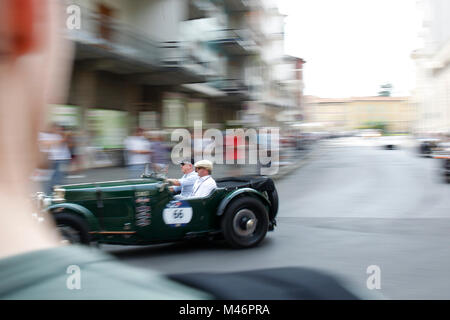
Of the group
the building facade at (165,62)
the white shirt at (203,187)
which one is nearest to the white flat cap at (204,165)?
the white shirt at (203,187)

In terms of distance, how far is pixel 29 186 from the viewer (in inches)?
37.2

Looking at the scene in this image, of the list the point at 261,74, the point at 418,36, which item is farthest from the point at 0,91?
the point at 418,36

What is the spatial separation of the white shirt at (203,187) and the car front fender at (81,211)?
138 cm

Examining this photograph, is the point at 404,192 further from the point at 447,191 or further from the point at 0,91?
the point at 0,91

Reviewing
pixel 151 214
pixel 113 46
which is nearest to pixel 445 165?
pixel 113 46

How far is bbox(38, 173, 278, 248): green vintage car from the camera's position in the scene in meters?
6.19

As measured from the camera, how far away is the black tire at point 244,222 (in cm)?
690

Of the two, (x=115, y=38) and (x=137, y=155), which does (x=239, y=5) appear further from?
(x=137, y=155)

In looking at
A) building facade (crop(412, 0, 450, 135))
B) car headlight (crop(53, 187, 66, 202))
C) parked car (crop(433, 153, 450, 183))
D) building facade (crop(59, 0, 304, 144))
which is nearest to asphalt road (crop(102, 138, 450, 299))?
car headlight (crop(53, 187, 66, 202))

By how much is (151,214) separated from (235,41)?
2425 centimetres

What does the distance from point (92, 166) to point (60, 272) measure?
1682 centimetres

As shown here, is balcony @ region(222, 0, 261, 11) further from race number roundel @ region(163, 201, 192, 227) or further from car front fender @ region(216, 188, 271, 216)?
race number roundel @ region(163, 201, 192, 227)

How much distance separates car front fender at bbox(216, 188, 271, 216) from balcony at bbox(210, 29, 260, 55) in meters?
22.0

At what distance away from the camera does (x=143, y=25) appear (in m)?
21.0
